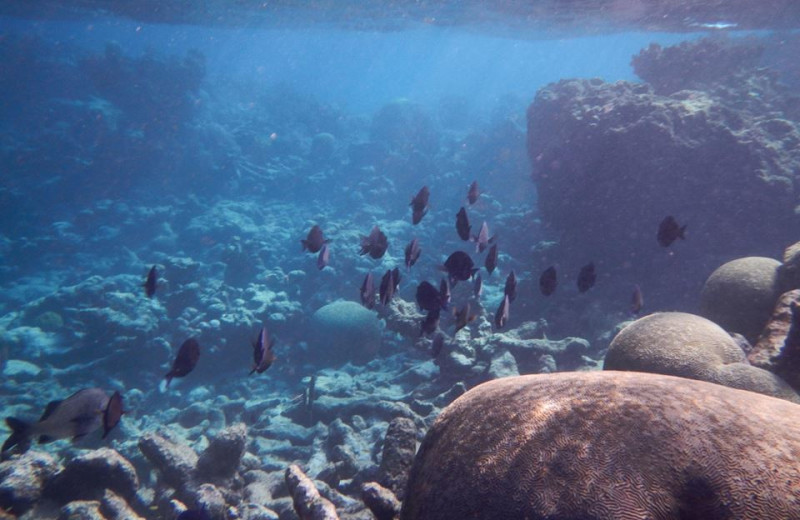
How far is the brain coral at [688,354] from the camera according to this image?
182 inches

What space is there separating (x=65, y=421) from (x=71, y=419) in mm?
54

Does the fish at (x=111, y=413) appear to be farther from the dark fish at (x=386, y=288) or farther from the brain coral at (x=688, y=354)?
the brain coral at (x=688, y=354)

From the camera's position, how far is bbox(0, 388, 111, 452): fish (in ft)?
13.0

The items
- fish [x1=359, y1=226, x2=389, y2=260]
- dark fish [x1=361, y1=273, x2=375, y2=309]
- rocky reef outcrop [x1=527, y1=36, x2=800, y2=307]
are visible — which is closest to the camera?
fish [x1=359, y1=226, x2=389, y2=260]

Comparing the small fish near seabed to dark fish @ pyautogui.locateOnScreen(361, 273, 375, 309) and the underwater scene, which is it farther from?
dark fish @ pyautogui.locateOnScreen(361, 273, 375, 309)

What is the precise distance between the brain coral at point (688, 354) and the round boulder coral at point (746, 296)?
2033mm

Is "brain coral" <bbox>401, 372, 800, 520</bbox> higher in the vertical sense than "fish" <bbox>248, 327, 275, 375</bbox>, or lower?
higher

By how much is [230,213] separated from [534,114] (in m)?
17.0

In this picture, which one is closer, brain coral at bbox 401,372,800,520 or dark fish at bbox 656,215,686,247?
brain coral at bbox 401,372,800,520

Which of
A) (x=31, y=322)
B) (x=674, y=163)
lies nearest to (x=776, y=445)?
(x=674, y=163)

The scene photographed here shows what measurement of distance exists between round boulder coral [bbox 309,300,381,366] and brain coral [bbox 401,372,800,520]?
10082 mm

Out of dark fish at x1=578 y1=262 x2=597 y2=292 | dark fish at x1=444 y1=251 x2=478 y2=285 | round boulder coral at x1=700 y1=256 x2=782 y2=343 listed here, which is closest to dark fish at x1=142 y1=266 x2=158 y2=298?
dark fish at x1=444 y1=251 x2=478 y2=285

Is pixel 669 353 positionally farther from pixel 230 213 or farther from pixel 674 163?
pixel 230 213

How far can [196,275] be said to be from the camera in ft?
51.6
